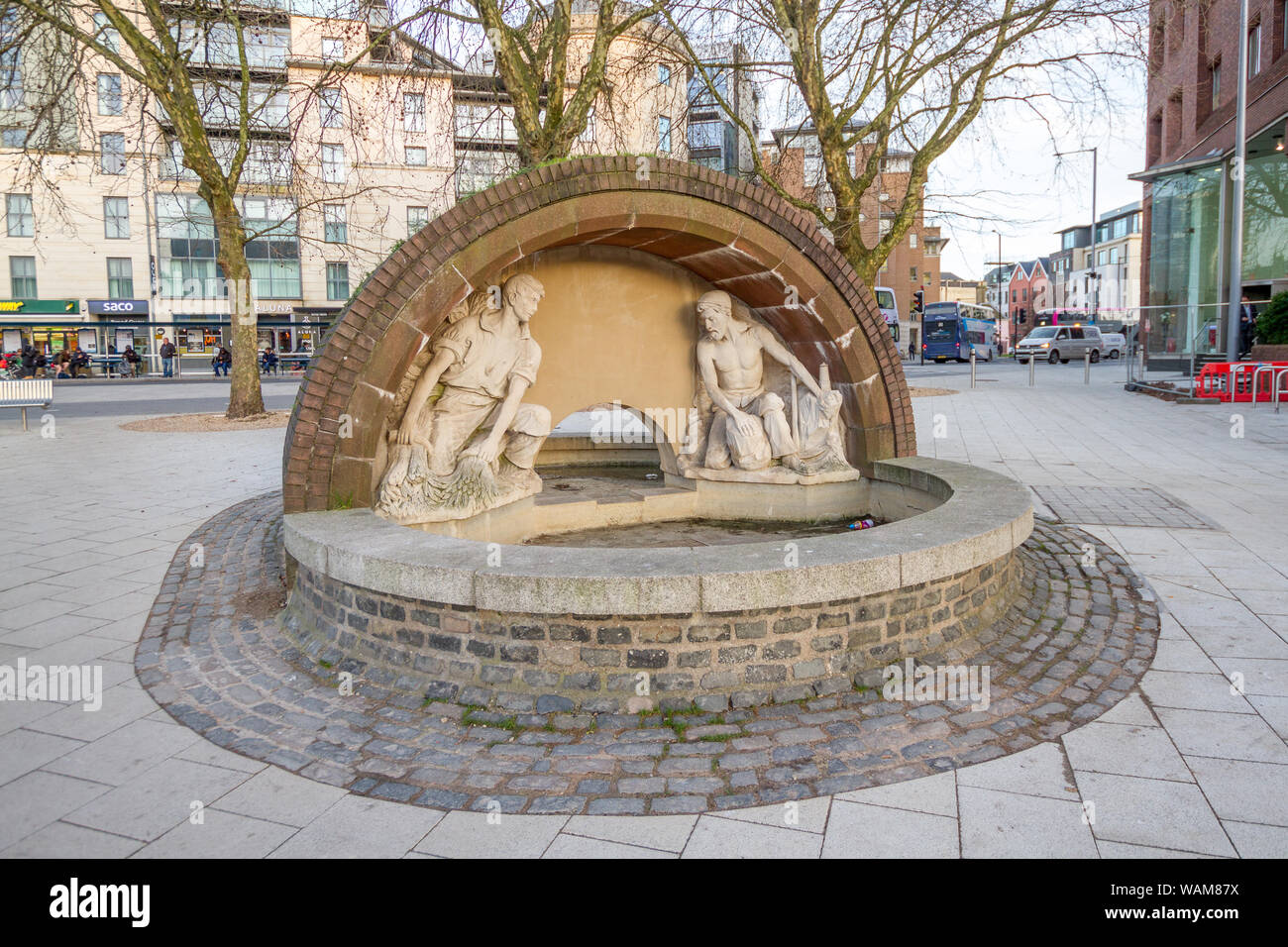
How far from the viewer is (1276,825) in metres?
3.29

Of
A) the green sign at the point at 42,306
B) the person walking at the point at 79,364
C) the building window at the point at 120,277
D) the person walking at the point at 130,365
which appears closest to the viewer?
the person walking at the point at 79,364

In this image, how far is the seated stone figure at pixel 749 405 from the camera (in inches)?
296

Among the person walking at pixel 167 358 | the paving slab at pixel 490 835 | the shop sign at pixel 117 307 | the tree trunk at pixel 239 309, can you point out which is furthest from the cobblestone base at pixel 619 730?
the shop sign at pixel 117 307

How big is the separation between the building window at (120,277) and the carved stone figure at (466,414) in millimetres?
45266

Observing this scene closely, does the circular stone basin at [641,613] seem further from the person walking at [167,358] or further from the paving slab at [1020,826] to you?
the person walking at [167,358]

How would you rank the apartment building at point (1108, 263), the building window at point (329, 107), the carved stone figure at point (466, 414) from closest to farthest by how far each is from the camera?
1. the carved stone figure at point (466, 414)
2. the building window at point (329, 107)
3. the apartment building at point (1108, 263)

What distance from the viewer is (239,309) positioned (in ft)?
52.9

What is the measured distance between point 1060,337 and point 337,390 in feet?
146

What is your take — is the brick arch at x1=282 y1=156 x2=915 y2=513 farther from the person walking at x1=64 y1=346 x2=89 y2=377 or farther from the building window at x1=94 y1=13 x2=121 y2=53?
the person walking at x1=64 y1=346 x2=89 y2=377

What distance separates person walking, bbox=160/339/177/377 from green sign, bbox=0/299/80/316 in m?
7.37

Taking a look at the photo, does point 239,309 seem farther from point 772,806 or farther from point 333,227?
point 772,806

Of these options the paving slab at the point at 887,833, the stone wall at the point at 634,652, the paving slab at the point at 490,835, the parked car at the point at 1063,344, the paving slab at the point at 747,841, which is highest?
the parked car at the point at 1063,344
